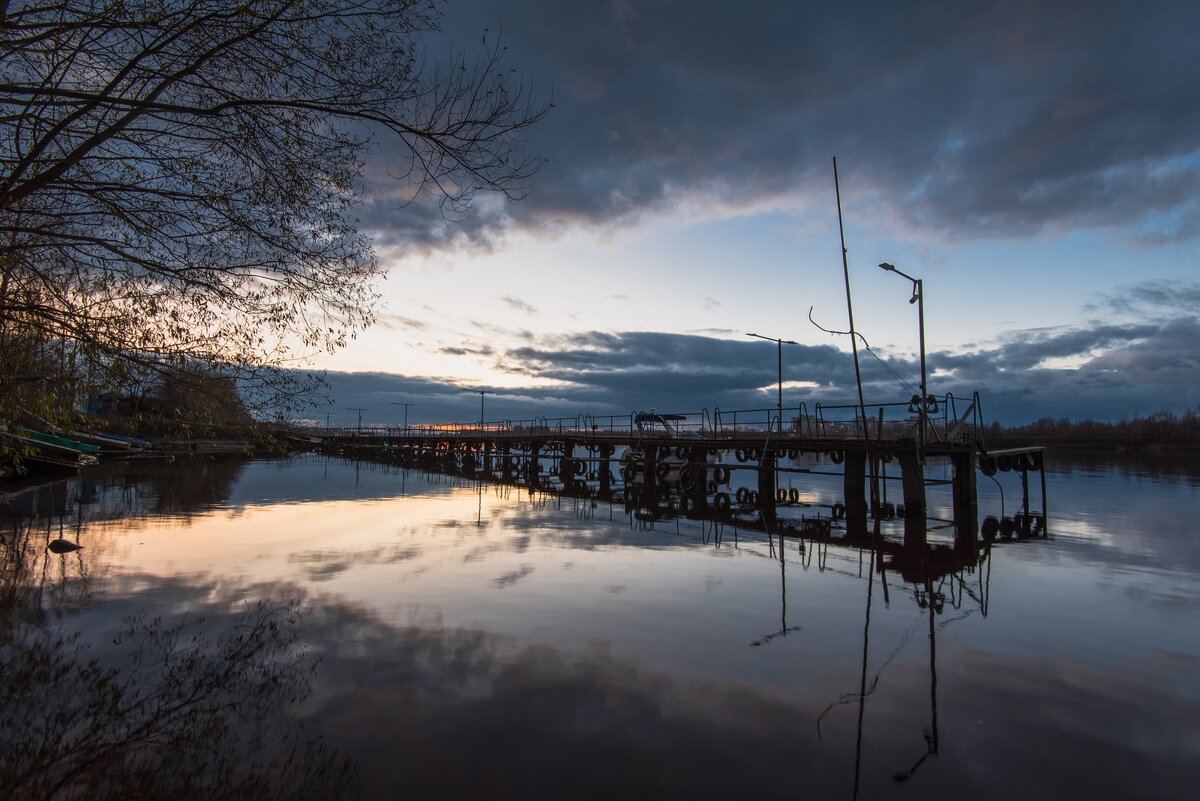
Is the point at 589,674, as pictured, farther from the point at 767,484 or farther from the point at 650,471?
the point at 650,471

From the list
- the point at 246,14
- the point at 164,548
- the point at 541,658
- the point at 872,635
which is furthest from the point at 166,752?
the point at 164,548

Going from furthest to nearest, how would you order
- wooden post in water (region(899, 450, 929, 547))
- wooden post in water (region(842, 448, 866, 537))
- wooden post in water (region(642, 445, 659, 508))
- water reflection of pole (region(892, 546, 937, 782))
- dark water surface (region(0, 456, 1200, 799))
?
wooden post in water (region(642, 445, 659, 508))
wooden post in water (region(842, 448, 866, 537))
wooden post in water (region(899, 450, 929, 547))
water reflection of pole (region(892, 546, 937, 782))
dark water surface (region(0, 456, 1200, 799))

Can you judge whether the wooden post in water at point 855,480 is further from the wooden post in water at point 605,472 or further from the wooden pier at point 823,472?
the wooden post in water at point 605,472

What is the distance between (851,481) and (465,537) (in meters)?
20.7

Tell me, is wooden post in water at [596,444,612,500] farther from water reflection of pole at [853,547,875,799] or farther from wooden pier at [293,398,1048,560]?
water reflection of pole at [853,547,875,799]

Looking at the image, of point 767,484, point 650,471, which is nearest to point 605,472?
point 650,471

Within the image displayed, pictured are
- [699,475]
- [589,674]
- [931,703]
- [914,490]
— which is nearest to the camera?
[931,703]

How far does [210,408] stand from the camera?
7.98 metres

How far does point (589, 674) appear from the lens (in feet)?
28.4

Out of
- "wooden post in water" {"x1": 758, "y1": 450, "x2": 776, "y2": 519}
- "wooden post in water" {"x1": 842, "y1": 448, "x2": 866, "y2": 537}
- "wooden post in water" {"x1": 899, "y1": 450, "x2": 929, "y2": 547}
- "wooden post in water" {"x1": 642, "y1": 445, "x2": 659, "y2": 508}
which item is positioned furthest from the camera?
"wooden post in water" {"x1": 642, "y1": 445, "x2": 659, "y2": 508}

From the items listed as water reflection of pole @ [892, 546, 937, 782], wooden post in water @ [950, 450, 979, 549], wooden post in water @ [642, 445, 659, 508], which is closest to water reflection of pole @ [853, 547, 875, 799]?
water reflection of pole @ [892, 546, 937, 782]

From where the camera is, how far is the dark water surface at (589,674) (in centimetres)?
613

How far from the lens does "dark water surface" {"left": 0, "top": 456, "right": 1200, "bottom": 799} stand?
6133 mm

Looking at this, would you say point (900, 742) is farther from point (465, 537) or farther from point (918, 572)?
point (465, 537)
